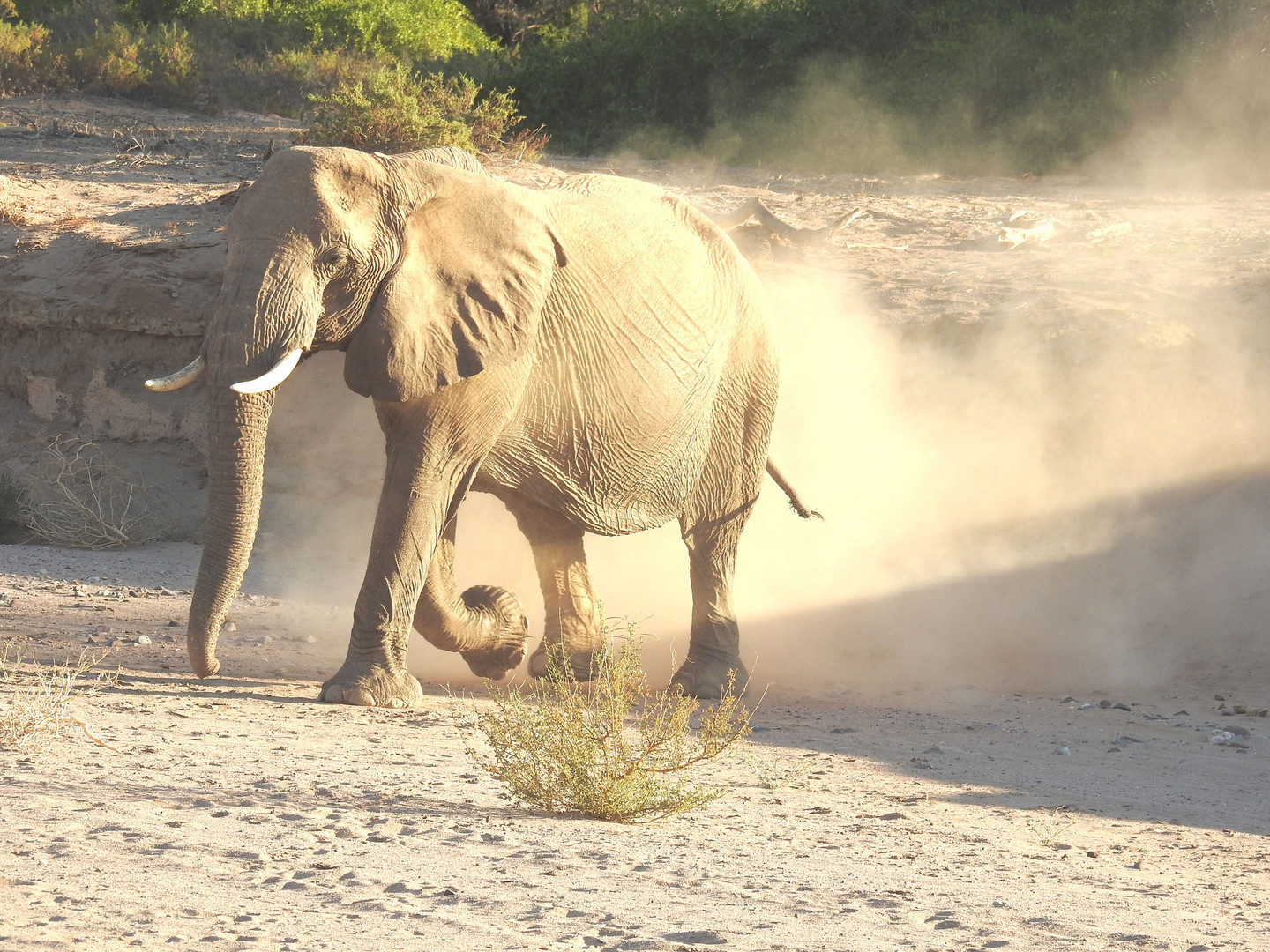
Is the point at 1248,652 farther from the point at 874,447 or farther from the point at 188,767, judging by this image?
the point at 188,767

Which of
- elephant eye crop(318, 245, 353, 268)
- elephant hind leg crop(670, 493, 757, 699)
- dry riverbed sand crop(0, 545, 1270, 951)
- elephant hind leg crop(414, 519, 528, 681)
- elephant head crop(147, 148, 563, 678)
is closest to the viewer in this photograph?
dry riverbed sand crop(0, 545, 1270, 951)

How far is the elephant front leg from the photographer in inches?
264

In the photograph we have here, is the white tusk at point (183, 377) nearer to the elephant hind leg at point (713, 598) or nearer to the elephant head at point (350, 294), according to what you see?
the elephant head at point (350, 294)

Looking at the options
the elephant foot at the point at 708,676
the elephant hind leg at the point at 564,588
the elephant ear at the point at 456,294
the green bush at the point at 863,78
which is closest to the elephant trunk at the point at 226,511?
the elephant ear at the point at 456,294

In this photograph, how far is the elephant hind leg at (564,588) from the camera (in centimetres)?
809

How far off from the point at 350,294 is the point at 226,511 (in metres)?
1.02

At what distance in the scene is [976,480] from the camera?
1102 centimetres

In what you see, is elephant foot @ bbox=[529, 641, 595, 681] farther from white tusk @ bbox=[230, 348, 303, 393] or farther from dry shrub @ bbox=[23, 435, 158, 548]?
dry shrub @ bbox=[23, 435, 158, 548]

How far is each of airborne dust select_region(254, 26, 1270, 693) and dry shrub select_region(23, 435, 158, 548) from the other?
106 cm

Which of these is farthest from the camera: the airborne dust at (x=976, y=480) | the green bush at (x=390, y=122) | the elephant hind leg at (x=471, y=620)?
the green bush at (x=390, y=122)

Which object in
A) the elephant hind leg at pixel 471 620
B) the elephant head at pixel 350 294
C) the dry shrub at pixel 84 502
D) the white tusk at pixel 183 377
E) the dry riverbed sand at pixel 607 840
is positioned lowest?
the dry riverbed sand at pixel 607 840

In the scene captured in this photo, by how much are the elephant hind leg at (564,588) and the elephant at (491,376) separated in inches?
0.5

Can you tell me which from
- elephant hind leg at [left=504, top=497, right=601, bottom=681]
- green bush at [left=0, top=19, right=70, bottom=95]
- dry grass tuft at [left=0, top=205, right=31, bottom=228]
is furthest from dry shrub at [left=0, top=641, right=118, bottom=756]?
green bush at [left=0, top=19, right=70, bottom=95]

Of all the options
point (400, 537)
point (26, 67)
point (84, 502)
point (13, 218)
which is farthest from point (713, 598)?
point (26, 67)
